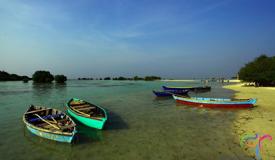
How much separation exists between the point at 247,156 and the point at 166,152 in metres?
3.75

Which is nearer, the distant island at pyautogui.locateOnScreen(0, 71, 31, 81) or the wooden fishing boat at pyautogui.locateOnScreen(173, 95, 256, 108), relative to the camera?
the wooden fishing boat at pyautogui.locateOnScreen(173, 95, 256, 108)

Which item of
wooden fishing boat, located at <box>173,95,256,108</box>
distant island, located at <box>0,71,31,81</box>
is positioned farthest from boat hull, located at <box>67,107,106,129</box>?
distant island, located at <box>0,71,31,81</box>

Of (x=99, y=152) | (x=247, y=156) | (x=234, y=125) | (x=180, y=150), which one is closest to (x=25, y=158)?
(x=99, y=152)

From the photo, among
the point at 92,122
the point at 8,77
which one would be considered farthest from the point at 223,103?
the point at 8,77

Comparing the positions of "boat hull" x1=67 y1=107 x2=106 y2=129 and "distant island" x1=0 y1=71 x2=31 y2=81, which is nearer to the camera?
"boat hull" x1=67 y1=107 x2=106 y2=129

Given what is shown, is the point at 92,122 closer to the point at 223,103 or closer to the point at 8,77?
the point at 223,103

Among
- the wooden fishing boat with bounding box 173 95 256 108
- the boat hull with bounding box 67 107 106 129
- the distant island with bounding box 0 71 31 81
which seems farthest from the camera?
the distant island with bounding box 0 71 31 81

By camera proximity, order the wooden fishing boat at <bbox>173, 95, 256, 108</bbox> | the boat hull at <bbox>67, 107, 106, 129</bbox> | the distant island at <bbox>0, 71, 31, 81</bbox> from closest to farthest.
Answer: the boat hull at <bbox>67, 107, 106, 129</bbox>, the wooden fishing boat at <bbox>173, 95, 256, 108</bbox>, the distant island at <bbox>0, 71, 31, 81</bbox>

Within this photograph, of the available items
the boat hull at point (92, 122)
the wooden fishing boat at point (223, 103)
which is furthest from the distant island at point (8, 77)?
the wooden fishing boat at point (223, 103)

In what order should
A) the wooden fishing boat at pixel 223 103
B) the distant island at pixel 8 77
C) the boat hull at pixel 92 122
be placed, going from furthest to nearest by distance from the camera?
the distant island at pixel 8 77 < the wooden fishing boat at pixel 223 103 < the boat hull at pixel 92 122

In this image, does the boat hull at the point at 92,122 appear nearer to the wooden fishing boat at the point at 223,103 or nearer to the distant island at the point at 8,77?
the wooden fishing boat at the point at 223,103

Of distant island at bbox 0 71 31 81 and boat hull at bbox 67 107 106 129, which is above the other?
distant island at bbox 0 71 31 81

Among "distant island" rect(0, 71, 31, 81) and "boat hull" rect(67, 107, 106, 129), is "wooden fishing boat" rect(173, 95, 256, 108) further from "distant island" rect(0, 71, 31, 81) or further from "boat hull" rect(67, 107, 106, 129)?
"distant island" rect(0, 71, 31, 81)

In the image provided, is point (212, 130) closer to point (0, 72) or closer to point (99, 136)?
point (99, 136)
